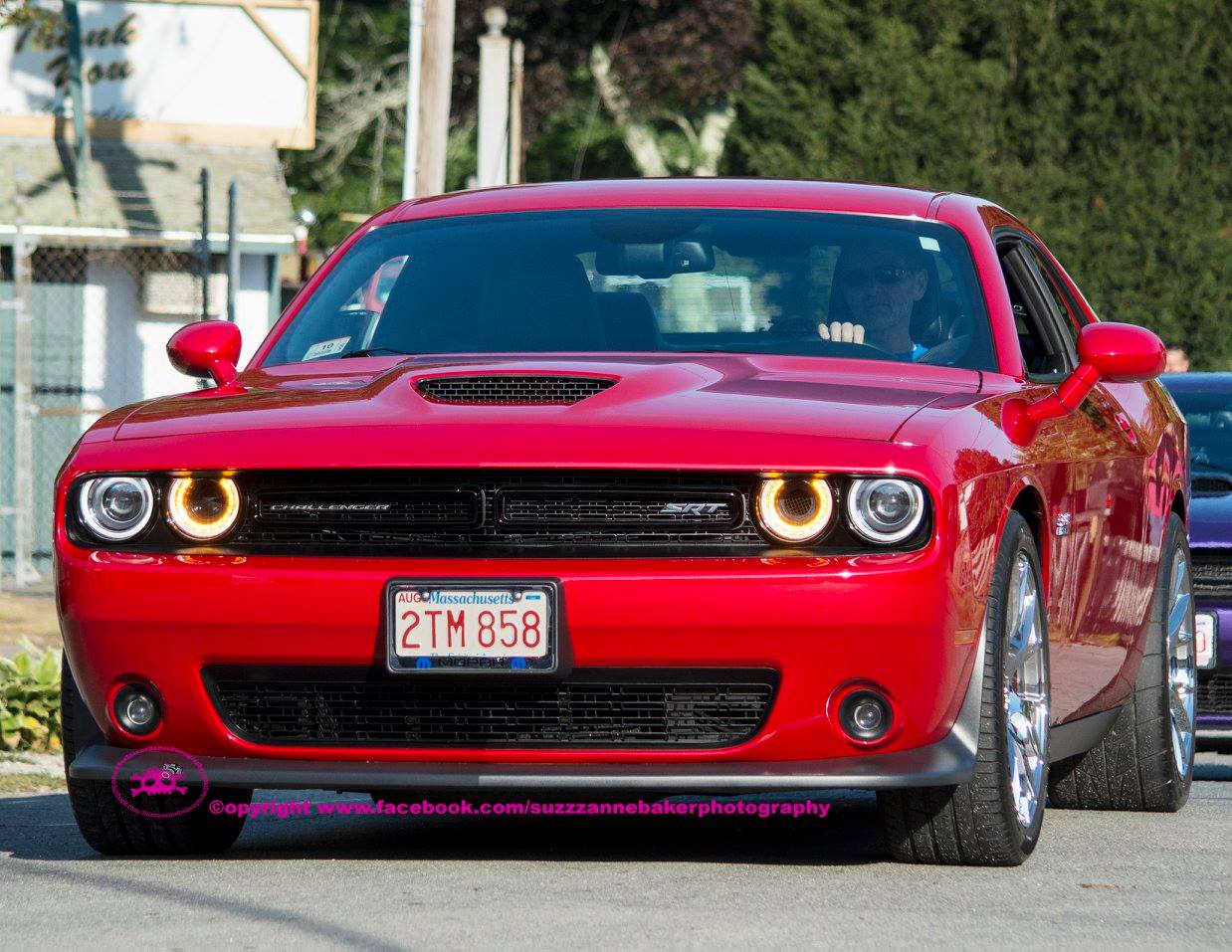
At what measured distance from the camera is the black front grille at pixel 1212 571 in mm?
10172

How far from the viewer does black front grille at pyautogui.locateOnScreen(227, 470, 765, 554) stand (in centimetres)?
560

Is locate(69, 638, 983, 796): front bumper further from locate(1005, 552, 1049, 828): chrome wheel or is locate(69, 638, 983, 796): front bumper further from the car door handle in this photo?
the car door handle

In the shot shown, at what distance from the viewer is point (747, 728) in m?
5.68

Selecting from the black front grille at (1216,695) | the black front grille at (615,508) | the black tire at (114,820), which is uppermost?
the black front grille at (615,508)

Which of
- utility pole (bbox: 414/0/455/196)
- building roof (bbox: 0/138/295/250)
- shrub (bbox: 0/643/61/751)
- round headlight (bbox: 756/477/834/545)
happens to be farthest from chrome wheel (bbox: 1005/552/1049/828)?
building roof (bbox: 0/138/295/250)

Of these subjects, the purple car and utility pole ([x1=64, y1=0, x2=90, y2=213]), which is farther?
utility pole ([x1=64, y1=0, x2=90, y2=213])

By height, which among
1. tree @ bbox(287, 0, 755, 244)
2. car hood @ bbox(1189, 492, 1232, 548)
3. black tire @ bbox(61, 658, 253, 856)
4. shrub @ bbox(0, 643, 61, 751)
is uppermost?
black tire @ bbox(61, 658, 253, 856)

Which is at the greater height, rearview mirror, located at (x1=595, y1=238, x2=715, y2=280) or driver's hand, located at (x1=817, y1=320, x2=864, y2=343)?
rearview mirror, located at (x1=595, y1=238, x2=715, y2=280)

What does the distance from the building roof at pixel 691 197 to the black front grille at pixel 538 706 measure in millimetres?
1925

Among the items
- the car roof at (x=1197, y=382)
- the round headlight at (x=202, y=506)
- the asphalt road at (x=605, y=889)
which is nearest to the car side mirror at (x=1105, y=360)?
Answer: the asphalt road at (x=605, y=889)

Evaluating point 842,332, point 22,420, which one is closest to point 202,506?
point 842,332

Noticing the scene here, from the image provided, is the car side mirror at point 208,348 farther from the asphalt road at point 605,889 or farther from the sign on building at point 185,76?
the sign on building at point 185,76

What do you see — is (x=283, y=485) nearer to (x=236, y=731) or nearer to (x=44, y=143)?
(x=236, y=731)

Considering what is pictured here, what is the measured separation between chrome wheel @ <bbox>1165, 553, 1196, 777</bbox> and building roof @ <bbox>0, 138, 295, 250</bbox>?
12.3m
